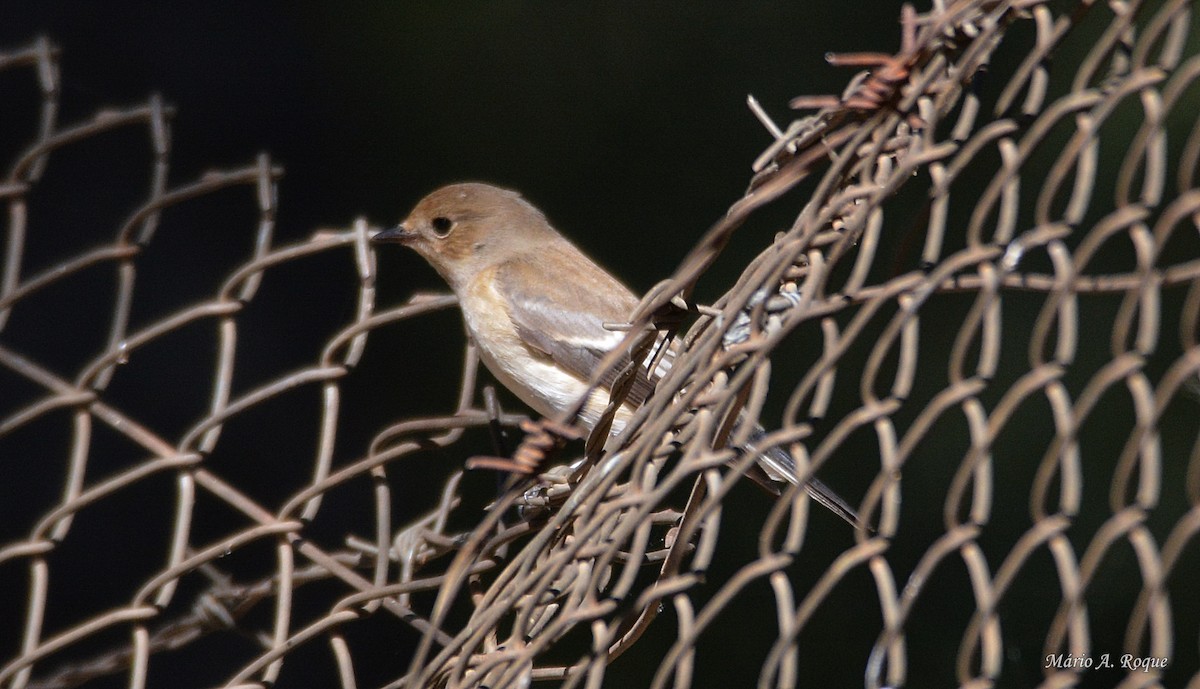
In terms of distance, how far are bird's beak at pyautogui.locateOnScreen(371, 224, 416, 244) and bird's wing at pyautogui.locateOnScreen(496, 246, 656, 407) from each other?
0.27 meters

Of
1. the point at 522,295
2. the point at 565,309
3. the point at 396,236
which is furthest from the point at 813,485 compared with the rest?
the point at 396,236

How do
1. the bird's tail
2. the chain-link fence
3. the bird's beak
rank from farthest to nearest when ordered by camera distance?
the bird's beak, the bird's tail, the chain-link fence

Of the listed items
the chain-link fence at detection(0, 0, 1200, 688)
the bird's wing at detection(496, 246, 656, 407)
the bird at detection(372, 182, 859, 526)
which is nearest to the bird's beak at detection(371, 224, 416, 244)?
the bird at detection(372, 182, 859, 526)

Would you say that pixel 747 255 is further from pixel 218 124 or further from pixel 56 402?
pixel 56 402

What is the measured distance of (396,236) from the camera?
336cm

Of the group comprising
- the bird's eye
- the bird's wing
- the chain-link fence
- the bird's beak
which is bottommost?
the chain-link fence

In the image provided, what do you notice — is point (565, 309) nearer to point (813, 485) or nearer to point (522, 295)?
point (522, 295)

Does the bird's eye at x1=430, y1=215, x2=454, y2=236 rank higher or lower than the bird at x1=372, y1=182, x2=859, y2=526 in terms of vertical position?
higher

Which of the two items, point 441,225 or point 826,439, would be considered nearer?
point 826,439

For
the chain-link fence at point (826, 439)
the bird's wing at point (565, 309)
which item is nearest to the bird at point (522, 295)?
the bird's wing at point (565, 309)

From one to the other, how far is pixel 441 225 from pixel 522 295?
0.33 meters

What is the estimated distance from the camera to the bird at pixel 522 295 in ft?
10.9

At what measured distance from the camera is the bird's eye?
3.49 meters

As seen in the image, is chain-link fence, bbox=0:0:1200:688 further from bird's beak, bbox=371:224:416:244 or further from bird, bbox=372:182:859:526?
bird's beak, bbox=371:224:416:244
